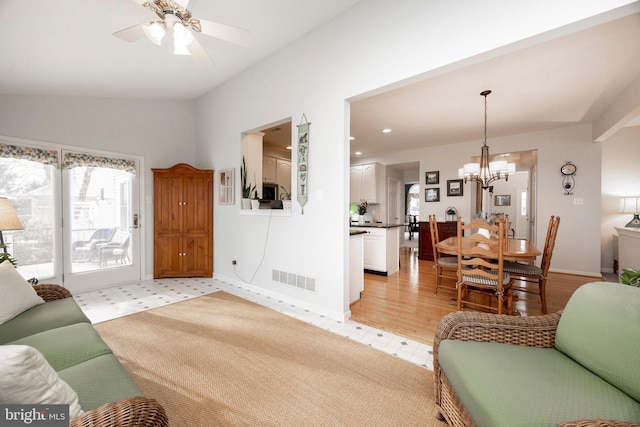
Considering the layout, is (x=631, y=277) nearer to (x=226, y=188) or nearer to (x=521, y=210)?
(x=226, y=188)

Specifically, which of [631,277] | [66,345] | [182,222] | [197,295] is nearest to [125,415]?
[66,345]

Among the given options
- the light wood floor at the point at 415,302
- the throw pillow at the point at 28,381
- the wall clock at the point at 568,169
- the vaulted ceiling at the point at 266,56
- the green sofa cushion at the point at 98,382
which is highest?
the vaulted ceiling at the point at 266,56

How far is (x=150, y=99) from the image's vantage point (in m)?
4.34

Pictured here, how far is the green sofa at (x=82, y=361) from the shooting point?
2.58ft

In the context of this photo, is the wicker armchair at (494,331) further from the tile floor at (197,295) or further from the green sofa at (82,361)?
the green sofa at (82,361)

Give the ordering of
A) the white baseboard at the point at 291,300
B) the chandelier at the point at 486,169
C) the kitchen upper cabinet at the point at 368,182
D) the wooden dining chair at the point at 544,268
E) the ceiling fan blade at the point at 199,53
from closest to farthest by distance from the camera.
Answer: the ceiling fan blade at the point at 199,53, the white baseboard at the point at 291,300, the wooden dining chair at the point at 544,268, the chandelier at the point at 486,169, the kitchen upper cabinet at the point at 368,182

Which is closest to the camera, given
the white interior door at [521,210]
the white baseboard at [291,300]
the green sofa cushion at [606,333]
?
the green sofa cushion at [606,333]

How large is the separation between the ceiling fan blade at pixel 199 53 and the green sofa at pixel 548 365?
8.83 feet

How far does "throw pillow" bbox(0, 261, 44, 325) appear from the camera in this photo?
165cm

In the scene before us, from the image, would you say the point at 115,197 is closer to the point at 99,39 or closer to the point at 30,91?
the point at 30,91

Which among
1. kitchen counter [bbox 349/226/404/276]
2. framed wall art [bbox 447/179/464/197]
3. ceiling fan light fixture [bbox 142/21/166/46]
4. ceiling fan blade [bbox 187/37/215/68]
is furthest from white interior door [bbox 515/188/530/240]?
ceiling fan light fixture [bbox 142/21/166/46]

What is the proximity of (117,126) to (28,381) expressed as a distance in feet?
14.5

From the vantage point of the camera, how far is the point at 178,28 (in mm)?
1947

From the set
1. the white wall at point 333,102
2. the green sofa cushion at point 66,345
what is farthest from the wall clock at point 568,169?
the green sofa cushion at point 66,345
